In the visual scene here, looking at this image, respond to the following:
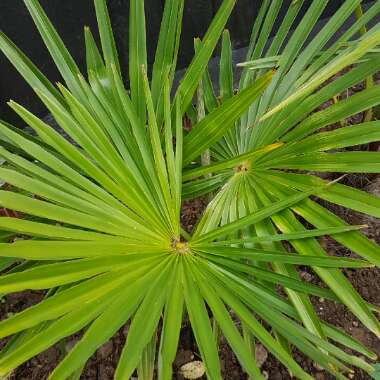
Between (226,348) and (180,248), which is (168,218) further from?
(226,348)

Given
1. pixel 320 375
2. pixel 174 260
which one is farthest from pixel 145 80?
pixel 320 375

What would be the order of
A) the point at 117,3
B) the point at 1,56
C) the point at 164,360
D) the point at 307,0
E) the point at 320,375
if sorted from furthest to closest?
the point at 307,0 < the point at 117,3 < the point at 1,56 < the point at 320,375 < the point at 164,360

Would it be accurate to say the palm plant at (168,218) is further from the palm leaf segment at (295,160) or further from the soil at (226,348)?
the soil at (226,348)

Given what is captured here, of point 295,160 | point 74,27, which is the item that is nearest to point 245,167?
point 295,160

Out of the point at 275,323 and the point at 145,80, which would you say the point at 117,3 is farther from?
the point at 275,323

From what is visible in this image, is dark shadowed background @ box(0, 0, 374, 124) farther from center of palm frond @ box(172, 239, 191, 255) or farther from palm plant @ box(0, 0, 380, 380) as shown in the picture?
center of palm frond @ box(172, 239, 191, 255)

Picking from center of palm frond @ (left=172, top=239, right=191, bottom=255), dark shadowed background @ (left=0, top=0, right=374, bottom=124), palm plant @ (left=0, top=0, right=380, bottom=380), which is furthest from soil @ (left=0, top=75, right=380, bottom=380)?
dark shadowed background @ (left=0, top=0, right=374, bottom=124)

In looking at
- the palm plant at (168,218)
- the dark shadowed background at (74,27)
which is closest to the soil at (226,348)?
the palm plant at (168,218)
